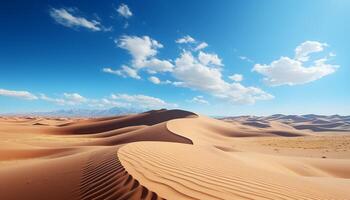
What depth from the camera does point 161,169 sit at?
5.76 meters

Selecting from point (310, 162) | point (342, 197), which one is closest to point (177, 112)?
point (310, 162)

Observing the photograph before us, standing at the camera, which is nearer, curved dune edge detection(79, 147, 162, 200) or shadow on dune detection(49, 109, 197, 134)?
curved dune edge detection(79, 147, 162, 200)

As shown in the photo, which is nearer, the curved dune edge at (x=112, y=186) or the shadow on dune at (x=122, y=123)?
the curved dune edge at (x=112, y=186)

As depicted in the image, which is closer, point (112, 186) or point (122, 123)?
point (112, 186)

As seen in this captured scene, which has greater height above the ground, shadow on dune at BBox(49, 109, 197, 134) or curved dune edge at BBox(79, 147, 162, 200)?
shadow on dune at BBox(49, 109, 197, 134)

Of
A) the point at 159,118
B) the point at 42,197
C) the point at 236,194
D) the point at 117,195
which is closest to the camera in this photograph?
the point at 117,195

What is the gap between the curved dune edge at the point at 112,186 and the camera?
13.3 feet

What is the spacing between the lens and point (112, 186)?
4.71m

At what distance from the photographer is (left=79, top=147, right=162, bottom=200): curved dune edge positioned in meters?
4.06

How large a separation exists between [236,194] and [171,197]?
128cm

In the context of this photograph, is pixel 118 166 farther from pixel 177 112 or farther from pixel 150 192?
pixel 177 112

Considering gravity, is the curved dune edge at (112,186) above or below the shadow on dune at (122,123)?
below

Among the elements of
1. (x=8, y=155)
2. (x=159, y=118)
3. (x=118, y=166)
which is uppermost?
(x=159, y=118)

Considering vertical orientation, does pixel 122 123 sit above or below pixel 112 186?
above
